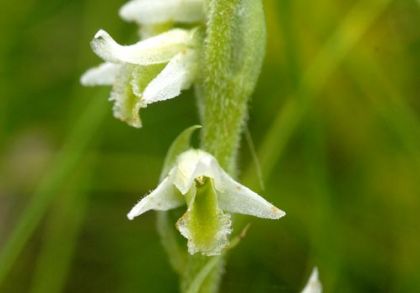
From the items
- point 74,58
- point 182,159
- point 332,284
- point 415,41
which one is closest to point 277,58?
point 415,41

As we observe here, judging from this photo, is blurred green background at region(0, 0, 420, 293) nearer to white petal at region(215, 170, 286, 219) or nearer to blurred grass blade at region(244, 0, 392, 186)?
blurred grass blade at region(244, 0, 392, 186)

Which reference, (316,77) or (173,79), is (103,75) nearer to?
(173,79)

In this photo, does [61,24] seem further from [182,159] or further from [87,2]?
[182,159]

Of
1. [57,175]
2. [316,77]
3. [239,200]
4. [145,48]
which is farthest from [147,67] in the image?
[316,77]

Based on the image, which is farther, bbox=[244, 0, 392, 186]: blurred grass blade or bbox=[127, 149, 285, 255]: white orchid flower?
bbox=[244, 0, 392, 186]: blurred grass blade

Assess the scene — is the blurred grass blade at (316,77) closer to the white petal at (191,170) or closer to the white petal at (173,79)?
the white petal at (173,79)

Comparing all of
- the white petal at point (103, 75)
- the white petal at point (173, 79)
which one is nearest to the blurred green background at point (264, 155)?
the white petal at point (103, 75)

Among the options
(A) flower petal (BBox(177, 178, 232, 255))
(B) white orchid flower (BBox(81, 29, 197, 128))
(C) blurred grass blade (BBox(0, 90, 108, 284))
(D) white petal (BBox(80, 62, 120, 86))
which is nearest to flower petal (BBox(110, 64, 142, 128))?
(B) white orchid flower (BBox(81, 29, 197, 128))
